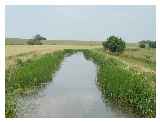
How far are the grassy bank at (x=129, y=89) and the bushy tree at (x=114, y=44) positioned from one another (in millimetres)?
357

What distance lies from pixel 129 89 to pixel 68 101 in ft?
3.22

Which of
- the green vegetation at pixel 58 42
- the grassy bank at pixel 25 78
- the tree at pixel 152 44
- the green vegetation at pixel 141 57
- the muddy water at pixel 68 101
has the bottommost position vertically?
the muddy water at pixel 68 101

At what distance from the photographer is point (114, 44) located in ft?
25.9

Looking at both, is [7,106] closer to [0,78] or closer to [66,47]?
[0,78]

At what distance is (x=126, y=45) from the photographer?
8359 millimetres

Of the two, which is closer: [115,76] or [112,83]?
[112,83]

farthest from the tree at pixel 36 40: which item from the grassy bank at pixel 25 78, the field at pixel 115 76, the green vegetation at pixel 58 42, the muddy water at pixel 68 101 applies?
the muddy water at pixel 68 101

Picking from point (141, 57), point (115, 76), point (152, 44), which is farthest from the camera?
point (141, 57)

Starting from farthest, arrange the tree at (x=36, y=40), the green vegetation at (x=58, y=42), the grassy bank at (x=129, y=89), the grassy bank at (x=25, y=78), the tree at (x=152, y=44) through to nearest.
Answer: the tree at (x=36, y=40)
the green vegetation at (x=58, y=42)
the grassy bank at (x=25, y=78)
the tree at (x=152, y=44)
the grassy bank at (x=129, y=89)

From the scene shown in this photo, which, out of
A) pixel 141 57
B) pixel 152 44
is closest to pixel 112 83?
pixel 141 57

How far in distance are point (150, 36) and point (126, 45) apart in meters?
0.89

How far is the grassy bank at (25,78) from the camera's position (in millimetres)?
7512

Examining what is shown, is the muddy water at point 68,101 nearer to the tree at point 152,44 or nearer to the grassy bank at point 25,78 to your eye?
the grassy bank at point 25,78

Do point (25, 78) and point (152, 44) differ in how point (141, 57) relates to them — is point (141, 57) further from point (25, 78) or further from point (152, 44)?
point (25, 78)
